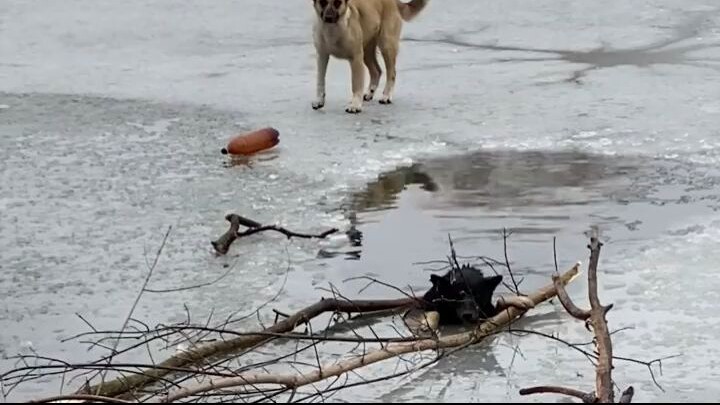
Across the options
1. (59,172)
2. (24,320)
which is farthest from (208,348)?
(59,172)

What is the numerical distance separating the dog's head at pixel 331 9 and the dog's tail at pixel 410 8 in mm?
969

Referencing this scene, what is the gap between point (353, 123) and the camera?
8.20 m

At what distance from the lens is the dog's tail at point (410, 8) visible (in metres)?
9.21

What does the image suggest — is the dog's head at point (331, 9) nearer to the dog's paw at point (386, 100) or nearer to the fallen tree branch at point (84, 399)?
the dog's paw at point (386, 100)

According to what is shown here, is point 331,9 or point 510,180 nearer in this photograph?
point 510,180

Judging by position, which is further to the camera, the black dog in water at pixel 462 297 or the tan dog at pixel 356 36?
the tan dog at pixel 356 36

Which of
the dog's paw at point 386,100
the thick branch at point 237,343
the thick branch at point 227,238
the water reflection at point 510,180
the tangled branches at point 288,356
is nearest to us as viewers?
the tangled branches at point 288,356

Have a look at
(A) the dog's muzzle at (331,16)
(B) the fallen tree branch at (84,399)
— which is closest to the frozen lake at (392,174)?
(A) the dog's muzzle at (331,16)

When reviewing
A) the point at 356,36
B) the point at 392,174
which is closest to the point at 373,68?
the point at 356,36

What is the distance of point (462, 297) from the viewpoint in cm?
451

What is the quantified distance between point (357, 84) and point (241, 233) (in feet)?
10.1

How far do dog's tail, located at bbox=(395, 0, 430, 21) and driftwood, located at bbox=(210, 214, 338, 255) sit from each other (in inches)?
150

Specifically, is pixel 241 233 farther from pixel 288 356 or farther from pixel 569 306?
pixel 569 306

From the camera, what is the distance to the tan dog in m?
8.41
